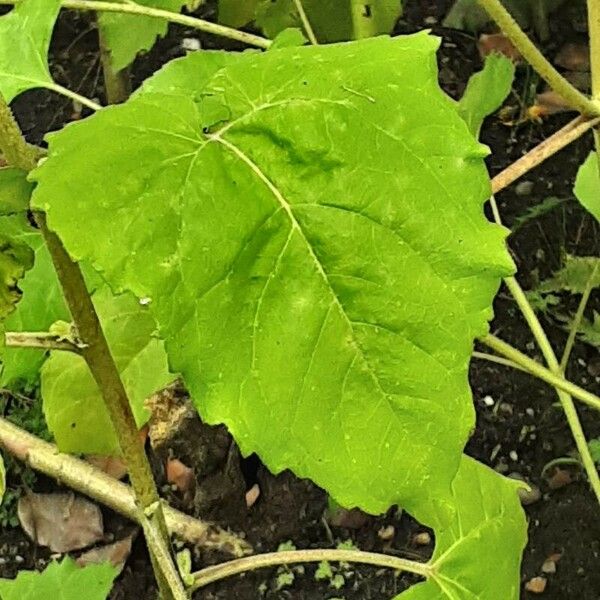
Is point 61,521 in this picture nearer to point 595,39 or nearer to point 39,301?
point 39,301

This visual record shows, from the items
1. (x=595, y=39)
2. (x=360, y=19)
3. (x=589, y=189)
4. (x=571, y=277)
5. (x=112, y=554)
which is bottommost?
(x=112, y=554)

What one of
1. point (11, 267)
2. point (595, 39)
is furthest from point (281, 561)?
point (595, 39)

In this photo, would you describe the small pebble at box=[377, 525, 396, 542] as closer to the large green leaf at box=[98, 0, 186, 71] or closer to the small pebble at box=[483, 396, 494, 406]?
the small pebble at box=[483, 396, 494, 406]

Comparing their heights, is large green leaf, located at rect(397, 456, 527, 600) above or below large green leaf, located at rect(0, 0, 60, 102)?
below

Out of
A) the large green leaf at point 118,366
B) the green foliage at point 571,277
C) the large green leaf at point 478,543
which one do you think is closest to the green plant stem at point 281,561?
the large green leaf at point 478,543

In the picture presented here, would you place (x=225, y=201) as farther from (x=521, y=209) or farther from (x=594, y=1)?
(x=521, y=209)

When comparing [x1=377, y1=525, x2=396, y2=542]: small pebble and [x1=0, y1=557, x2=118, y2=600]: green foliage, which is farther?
[x1=377, y1=525, x2=396, y2=542]: small pebble

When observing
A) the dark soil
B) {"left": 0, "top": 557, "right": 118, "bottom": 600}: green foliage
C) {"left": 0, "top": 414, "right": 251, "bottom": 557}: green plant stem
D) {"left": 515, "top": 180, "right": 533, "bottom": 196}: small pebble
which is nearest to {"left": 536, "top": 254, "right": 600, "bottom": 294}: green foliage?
the dark soil
